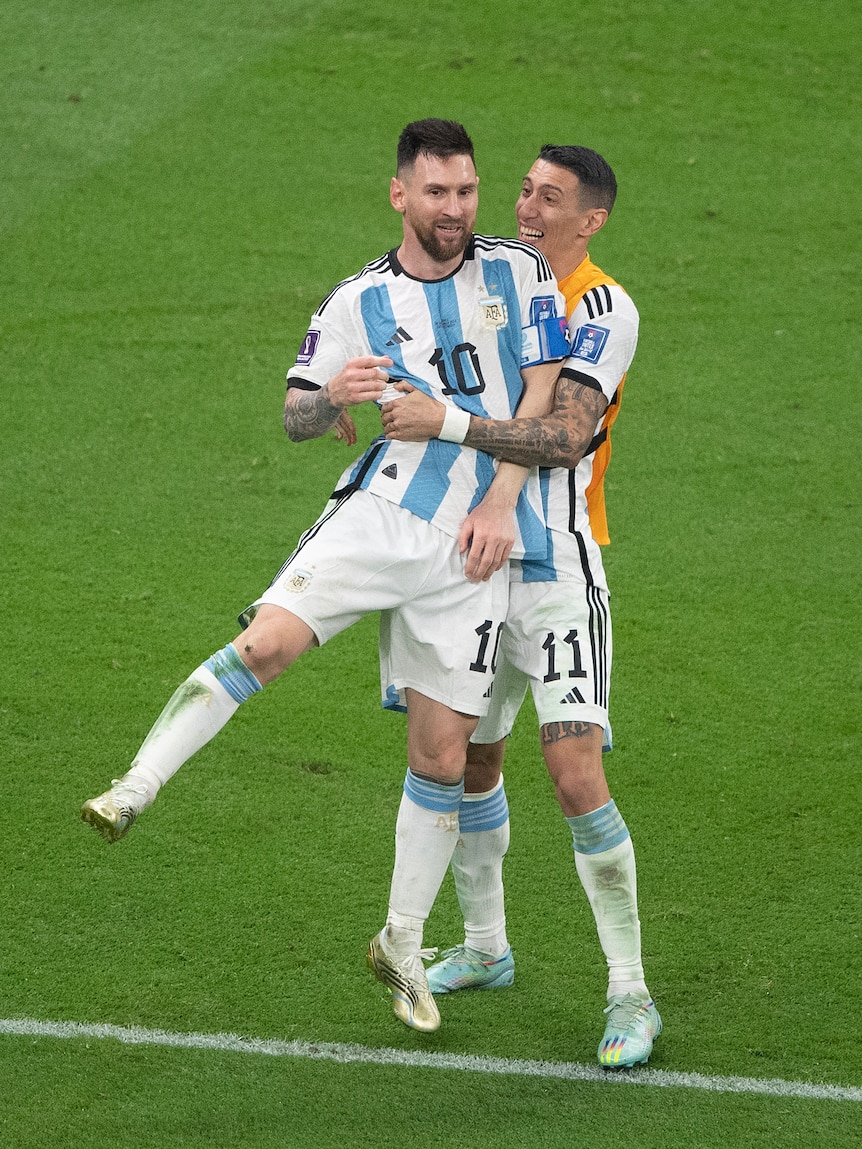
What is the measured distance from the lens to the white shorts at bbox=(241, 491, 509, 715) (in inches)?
144

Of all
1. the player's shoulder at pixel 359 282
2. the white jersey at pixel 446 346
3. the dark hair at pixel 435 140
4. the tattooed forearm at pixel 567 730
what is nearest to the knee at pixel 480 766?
the tattooed forearm at pixel 567 730

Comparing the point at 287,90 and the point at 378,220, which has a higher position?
the point at 287,90

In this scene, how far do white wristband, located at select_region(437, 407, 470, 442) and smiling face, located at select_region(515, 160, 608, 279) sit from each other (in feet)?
2.12

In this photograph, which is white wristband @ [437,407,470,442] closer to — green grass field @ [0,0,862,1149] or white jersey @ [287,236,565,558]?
white jersey @ [287,236,565,558]

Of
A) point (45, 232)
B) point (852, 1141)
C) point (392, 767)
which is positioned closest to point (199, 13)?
point (45, 232)

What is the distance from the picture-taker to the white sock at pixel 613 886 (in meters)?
3.85

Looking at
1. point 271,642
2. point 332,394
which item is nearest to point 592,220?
point 332,394

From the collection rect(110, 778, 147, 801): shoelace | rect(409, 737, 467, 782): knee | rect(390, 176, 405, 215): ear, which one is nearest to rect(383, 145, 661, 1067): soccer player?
rect(409, 737, 467, 782): knee

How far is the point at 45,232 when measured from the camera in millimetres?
9469

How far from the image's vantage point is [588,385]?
380 centimetres

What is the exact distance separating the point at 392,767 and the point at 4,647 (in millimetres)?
1749

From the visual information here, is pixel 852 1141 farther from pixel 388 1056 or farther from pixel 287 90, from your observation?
pixel 287 90

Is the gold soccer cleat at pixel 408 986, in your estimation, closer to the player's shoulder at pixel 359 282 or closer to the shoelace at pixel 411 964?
the shoelace at pixel 411 964

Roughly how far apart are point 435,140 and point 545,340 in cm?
56
